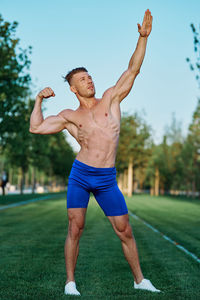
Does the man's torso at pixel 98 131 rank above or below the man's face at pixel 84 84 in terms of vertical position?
below

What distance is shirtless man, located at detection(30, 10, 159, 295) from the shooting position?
4.81 metres

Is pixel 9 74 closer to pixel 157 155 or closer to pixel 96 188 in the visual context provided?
pixel 96 188

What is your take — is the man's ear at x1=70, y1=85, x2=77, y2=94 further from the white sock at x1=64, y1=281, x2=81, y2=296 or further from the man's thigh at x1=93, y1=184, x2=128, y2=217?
the white sock at x1=64, y1=281, x2=81, y2=296

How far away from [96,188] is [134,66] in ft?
4.50

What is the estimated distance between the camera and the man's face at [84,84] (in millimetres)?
4969

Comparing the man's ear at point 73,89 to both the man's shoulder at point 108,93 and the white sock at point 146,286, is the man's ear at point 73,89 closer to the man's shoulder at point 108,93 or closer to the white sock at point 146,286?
the man's shoulder at point 108,93

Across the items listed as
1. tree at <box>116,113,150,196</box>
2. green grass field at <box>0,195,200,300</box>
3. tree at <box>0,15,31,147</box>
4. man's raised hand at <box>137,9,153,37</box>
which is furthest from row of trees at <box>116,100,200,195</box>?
man's raised hand at <box>137,9,153,37</box>

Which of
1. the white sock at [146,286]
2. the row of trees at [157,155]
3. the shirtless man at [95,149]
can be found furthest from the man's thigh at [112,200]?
the row of trees at [157,155]

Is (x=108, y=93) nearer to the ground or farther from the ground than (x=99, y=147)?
farther from the ground

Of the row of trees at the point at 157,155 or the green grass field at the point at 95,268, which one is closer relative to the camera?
the green grass field at the point at 95,268

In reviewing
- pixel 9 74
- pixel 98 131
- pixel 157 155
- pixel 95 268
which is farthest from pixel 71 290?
pixel 157 155

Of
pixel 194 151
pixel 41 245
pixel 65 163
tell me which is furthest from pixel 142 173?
pixel 41 245

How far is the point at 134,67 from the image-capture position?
16.0 feet

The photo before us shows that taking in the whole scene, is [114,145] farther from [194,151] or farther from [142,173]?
[142,173]
